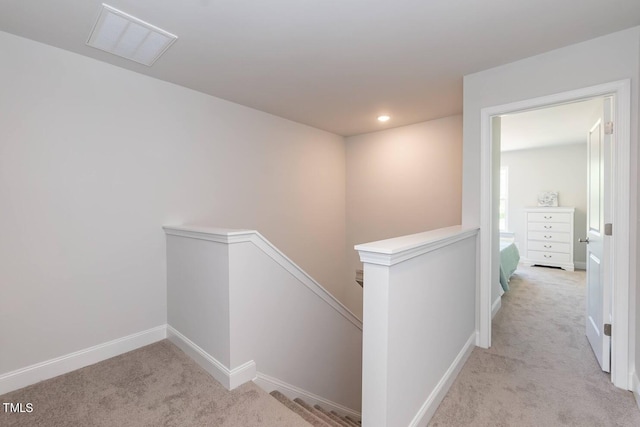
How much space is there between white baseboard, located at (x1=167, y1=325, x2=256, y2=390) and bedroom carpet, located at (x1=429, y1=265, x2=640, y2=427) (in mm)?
1164

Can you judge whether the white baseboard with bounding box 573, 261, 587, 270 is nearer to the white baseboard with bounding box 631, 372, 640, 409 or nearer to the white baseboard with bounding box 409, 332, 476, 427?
the white baseboard with bounding box 631, 372, 640, 409

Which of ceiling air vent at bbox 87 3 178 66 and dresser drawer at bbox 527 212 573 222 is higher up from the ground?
ceiling air vent at bbox 87 3 178 66

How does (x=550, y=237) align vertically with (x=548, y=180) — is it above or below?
below

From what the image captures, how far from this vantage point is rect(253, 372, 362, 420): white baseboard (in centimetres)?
200

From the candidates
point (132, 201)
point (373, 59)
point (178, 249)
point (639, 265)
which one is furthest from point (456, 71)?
point (132, 201)

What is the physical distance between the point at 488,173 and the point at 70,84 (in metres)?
3.27

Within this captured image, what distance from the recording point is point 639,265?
5.63 ft

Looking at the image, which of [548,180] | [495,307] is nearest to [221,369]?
[495,307]

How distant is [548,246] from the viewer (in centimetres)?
539

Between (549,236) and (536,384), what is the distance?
4621mm

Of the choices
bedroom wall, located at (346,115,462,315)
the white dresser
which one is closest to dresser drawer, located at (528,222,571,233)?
the white dresser

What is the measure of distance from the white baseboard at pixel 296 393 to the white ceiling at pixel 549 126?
355cm

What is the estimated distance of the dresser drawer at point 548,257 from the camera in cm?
519

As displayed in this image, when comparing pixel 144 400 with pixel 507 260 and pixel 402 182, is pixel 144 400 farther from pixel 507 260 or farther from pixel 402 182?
pixel 507 260
